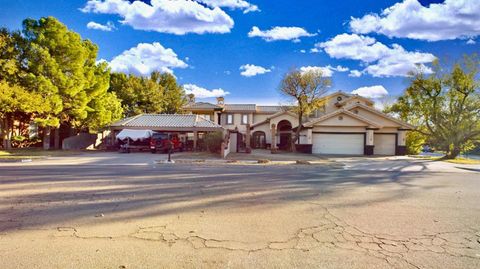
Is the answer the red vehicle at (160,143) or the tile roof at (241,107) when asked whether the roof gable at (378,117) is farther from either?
the red vehicle at (160,143)

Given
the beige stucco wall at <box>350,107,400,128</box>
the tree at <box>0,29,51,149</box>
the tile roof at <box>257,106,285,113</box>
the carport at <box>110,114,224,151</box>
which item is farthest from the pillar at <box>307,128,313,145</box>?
the tree at <box>0,29,51,149</box>

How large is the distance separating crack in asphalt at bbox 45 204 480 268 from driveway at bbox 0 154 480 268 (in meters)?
0.02

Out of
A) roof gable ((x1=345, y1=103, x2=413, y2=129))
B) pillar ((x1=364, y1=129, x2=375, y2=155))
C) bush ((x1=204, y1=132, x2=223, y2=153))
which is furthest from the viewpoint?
roof gable ((x1=345, y1=103, x2=413, y2=129))

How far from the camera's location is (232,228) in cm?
499

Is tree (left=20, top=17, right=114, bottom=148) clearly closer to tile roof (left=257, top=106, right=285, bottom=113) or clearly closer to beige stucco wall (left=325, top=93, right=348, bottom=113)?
tile roof (left=257, top=106, right=285, bottom=113)

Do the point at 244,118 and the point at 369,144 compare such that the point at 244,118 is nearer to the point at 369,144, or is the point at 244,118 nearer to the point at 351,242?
the point at 369,144

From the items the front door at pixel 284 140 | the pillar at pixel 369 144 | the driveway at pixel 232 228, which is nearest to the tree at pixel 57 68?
the driveway at pixel 232 228

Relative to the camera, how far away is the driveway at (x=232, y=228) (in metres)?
3.74

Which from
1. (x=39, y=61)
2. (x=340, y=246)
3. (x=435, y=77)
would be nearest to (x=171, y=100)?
(x=39, y=61)

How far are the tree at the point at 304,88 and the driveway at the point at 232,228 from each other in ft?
73.7

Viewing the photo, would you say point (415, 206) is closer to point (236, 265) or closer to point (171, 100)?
point (236, 265)

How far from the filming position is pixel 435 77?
26812mm

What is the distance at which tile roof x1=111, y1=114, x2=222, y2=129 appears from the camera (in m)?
28.1

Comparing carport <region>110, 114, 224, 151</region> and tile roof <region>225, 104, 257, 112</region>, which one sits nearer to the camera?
carport <region>110, 114, 224, 151</region>
